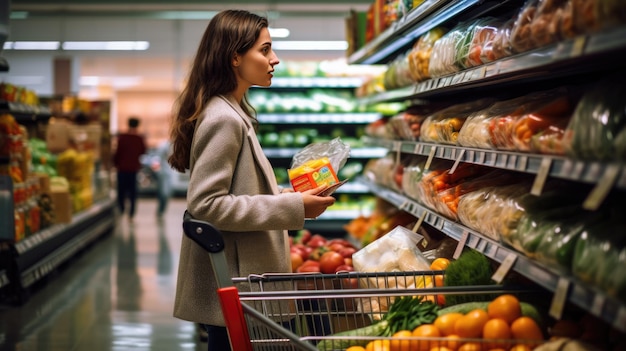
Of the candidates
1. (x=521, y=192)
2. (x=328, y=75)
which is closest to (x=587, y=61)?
(x=521, y=192)

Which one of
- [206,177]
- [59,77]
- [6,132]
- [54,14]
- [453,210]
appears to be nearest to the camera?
[206,177]

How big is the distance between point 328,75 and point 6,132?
4.99m

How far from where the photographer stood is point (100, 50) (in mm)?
14688

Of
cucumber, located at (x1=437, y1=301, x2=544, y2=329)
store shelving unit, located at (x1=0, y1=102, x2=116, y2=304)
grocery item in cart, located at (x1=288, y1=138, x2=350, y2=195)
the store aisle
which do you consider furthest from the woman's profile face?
store shelving unit, located at (x1=0, y1=102, x2=116, y2=304)

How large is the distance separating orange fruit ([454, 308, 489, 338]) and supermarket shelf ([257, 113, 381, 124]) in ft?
24.5

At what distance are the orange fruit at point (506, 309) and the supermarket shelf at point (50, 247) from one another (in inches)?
171

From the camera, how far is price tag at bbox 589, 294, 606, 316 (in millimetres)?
A: 1638

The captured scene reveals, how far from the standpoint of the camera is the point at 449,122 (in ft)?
11.2

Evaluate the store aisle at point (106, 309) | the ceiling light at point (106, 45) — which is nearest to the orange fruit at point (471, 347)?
the store aisle at point (106, 309)

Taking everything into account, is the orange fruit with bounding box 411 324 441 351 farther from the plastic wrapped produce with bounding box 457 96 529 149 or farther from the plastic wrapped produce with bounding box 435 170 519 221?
the plastic wrapped produce with bounding box 435 170 519 221

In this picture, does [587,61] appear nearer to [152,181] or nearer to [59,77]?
[59,77]

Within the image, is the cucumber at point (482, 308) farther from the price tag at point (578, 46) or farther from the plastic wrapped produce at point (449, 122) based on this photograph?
the plastic wrapped produce at point (449, 122)

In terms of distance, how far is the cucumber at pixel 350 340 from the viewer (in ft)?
7.13

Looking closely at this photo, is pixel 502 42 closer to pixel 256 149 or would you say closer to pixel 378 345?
pixel 256 149
